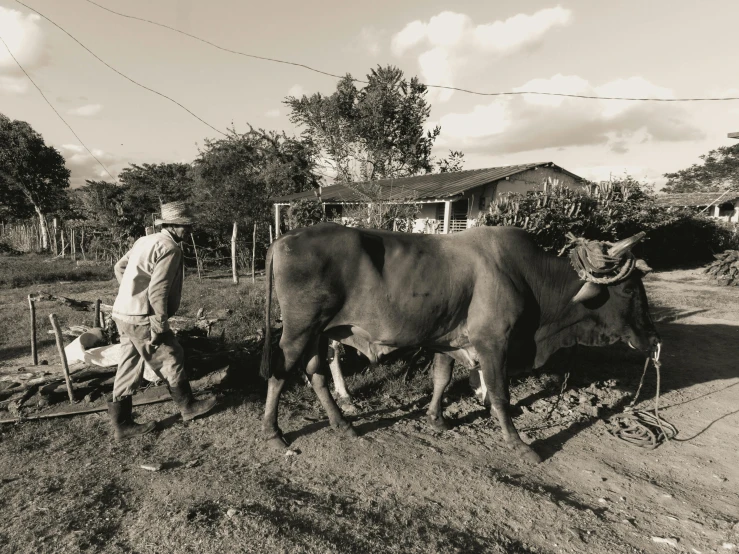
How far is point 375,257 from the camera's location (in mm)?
3916

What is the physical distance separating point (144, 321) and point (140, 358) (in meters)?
0.37

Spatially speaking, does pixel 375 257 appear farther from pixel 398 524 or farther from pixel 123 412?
pixel 123 412

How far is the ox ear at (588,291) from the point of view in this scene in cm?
434

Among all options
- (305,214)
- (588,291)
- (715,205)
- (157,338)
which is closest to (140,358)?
(157,338)

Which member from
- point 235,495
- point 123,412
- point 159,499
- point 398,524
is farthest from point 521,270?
point 123,412

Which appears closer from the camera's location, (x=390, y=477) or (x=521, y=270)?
(x=390, y=477)

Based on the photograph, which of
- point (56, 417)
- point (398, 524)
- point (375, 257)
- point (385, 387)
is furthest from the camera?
point (385, 387)

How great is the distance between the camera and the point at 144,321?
390cm

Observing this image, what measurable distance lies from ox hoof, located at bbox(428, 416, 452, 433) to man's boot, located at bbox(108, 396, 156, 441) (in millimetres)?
2539

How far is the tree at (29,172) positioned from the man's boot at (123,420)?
76.2 ft

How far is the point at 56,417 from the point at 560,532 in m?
4.18

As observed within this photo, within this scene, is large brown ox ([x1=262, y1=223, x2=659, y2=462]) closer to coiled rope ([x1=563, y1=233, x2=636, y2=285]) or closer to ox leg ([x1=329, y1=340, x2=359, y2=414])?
coiled rope ([x1=563, y1=233, x2=636, y2=285])

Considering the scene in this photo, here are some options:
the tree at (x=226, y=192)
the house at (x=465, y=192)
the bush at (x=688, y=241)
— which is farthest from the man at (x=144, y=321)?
the bush at (x=688, y=241)

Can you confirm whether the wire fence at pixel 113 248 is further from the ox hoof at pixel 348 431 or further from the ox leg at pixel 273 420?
the ox hoof at pixel 348 431
